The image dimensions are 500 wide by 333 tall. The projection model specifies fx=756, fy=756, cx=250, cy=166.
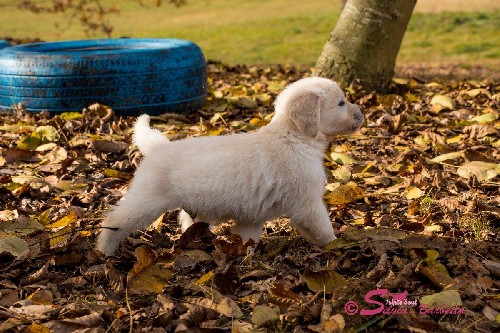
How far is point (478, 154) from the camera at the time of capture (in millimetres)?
5867

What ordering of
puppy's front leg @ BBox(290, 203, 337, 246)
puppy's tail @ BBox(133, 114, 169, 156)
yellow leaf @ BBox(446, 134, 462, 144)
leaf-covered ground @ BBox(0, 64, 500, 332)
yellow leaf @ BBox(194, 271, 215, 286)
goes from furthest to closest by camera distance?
yellow leaf @ BBox(446, 134, 462, 144), puppy's tail @ BBox(133, 114, 169, 156), puppy's front leg @ BBox(290, 203, 337, 246), yellow leaf @ BBox(194, 271, 215, 286), leaf-covered ground @ BBox(0, 64, 500, 332)

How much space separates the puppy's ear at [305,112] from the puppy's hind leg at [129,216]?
894mm

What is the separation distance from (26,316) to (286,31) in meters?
15.2

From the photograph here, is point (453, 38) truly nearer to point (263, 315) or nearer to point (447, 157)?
point (447, 157)

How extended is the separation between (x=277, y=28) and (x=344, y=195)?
13870mm

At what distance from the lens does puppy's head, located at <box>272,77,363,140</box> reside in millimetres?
4277

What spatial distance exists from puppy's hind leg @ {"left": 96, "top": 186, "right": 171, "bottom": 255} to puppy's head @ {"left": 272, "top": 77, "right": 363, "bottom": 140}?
90 cm

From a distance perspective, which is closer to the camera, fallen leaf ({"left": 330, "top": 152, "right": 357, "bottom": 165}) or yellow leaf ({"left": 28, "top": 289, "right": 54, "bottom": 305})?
yellow leaf ({"left": 28, "top": 289, "right": 54, "bottom": 305})

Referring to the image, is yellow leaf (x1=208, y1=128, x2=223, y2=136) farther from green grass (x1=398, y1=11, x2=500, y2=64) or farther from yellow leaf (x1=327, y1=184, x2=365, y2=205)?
green grass (x1=398, y1=11, x2=500, y2=64)

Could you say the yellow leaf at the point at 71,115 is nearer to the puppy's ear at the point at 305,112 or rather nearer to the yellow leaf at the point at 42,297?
the puppy's ear at the point at 305,112

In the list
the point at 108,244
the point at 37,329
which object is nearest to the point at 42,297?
the point at 37,329

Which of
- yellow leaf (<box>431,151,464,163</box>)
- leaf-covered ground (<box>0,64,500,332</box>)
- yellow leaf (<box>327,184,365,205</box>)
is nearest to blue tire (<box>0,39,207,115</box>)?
leaf-covered ground (<box>0,64,500,332</box>)

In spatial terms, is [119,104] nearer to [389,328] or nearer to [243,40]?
[389,328]

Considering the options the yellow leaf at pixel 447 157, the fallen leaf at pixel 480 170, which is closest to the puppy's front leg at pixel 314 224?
the fallen leaf at pixel 480 170
